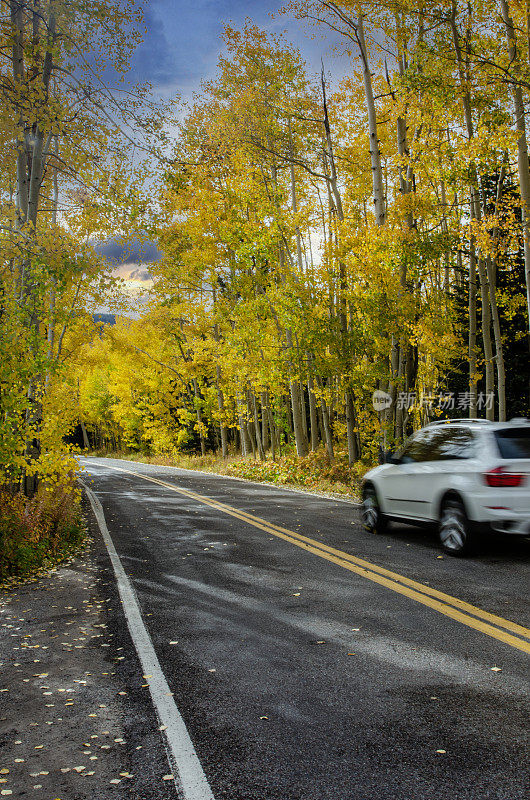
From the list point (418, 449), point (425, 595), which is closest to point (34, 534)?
point (425, 595)

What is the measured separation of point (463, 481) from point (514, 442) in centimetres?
78

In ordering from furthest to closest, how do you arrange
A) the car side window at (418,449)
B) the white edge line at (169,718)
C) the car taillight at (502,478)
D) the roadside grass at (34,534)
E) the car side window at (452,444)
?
the car side window at (418,449), the roadside grass at (34,534), the car side window at (452,444), the car taillight at (502,478), the white edge line at (169,718)

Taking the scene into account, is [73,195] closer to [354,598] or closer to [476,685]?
[354,598]

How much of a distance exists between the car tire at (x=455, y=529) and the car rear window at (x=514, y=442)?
0.88 m

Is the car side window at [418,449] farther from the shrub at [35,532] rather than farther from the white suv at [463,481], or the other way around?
the shrub at [35,532]

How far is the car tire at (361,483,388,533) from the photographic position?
9398 mm

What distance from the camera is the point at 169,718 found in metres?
3.50

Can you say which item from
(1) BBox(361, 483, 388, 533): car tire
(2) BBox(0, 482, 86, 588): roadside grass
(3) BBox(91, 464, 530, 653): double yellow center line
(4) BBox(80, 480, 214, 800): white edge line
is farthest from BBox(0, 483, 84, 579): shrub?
(1) BBox(361, 483, 388, 533): car tire

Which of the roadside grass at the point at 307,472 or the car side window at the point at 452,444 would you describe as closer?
the car side window at the point at 452,444

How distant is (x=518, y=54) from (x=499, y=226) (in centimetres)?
358

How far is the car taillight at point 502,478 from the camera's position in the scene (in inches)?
271

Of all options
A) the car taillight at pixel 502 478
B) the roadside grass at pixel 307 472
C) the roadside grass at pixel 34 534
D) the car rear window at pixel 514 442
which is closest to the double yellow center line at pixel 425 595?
the car taillight at pixel 502 478

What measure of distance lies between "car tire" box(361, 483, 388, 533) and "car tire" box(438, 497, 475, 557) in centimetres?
159

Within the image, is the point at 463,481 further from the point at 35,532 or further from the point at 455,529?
the point at 35,532
